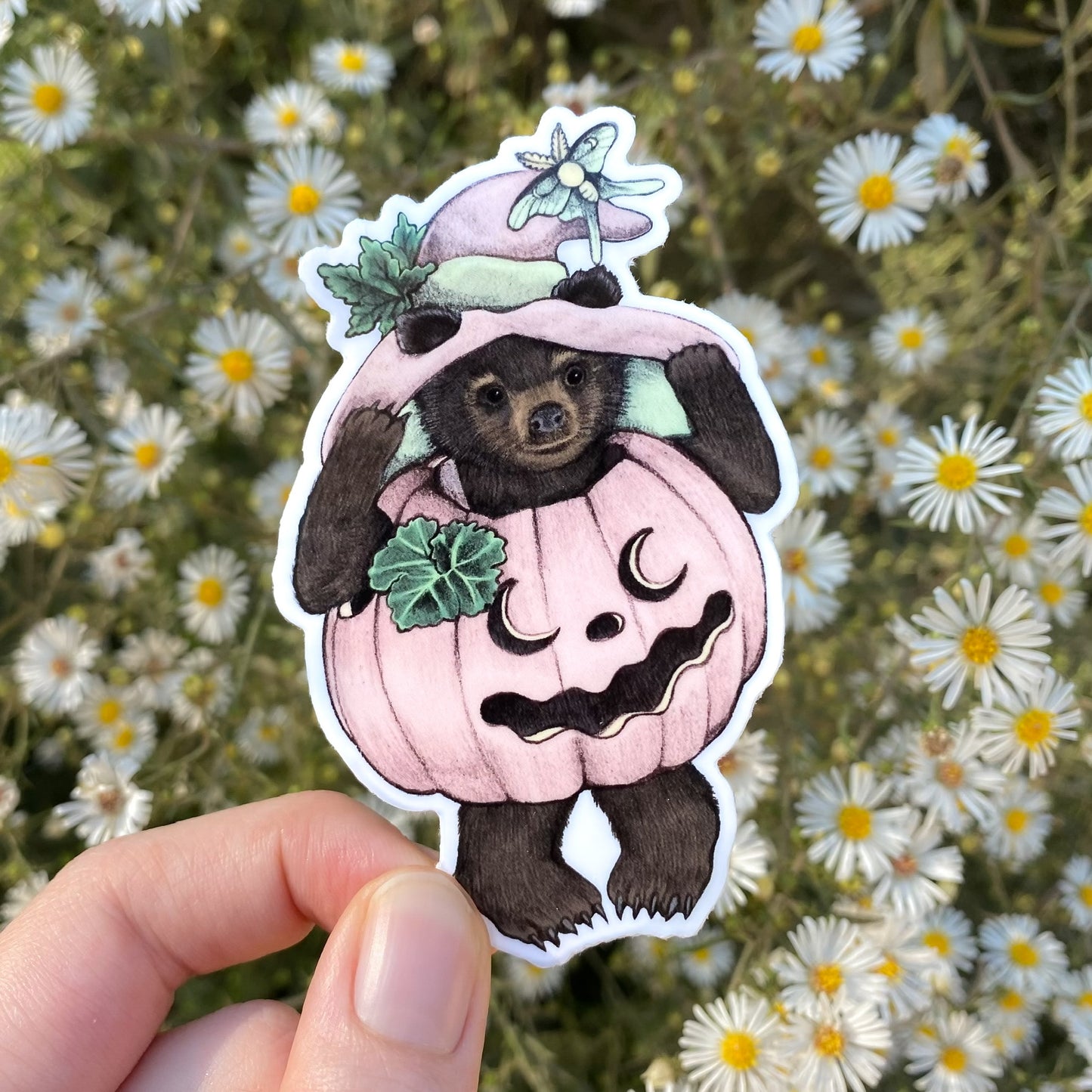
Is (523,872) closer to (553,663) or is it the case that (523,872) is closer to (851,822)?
(553,663)

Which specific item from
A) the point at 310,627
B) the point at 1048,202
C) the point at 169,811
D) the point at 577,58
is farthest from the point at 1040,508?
the point at 577,58

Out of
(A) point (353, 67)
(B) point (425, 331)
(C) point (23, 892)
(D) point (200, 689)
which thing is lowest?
(C) point (23, 892)

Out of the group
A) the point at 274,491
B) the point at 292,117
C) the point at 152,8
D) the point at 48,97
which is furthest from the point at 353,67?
the point at 274,491

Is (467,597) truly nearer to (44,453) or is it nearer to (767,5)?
(44,453)

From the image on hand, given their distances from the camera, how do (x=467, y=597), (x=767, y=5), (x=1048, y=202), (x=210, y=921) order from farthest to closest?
1. (x=1048, y=202)
2. (x=767, y=5)
3. (x=210, y=921)
4. (x=467, y=597)

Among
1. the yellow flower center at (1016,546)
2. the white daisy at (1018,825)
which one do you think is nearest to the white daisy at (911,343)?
the yellow flower center at (1016,546)
